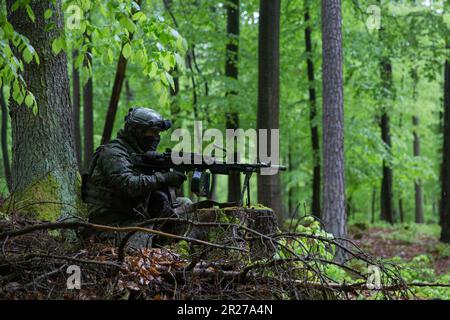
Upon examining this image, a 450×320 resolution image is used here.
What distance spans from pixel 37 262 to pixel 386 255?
36.4 ft

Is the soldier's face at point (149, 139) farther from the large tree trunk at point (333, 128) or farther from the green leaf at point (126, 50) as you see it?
the large tree trunk at point (333, 128)

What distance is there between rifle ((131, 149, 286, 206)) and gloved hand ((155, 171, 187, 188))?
12 cm

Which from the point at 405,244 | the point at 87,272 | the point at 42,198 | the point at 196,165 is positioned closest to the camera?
the point at 87,272

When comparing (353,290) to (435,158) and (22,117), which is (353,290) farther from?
(435,158)

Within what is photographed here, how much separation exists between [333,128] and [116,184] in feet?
17.8

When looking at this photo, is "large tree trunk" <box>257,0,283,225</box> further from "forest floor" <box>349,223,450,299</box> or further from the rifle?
the rifle

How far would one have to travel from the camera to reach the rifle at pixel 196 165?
5.16 m

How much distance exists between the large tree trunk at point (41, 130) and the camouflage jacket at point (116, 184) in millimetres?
433

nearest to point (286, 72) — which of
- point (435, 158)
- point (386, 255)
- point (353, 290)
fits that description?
point (386, 255)

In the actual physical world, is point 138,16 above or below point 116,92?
below

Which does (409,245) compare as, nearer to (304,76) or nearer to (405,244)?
(405,244)

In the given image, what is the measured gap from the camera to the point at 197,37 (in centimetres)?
1347

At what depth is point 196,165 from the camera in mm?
5258

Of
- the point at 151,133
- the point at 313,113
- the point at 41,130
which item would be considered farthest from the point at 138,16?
the point at 313,113
